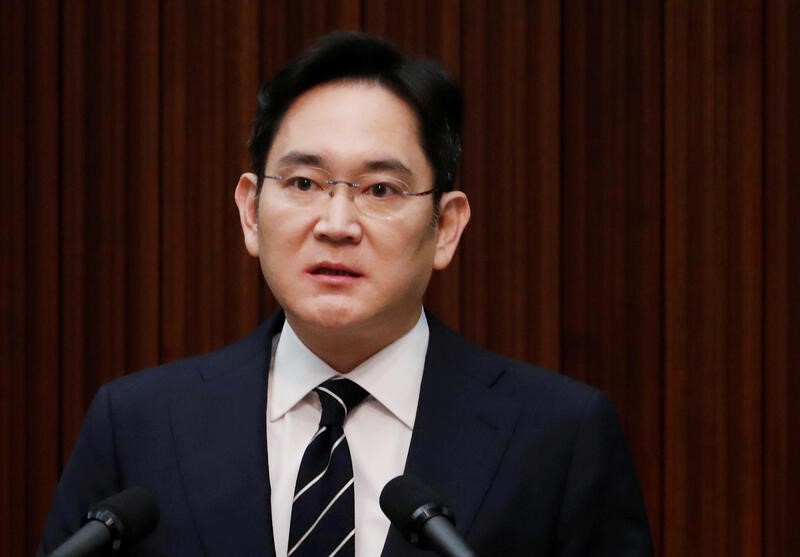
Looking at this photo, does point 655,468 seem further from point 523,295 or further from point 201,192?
point 201,192

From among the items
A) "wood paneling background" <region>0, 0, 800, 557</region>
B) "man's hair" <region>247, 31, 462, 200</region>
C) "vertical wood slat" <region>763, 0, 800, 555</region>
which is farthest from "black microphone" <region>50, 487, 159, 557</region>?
"vertical wood slat" <region>763, 0, 800, 555</region>

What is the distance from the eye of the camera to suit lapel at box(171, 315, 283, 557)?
1497 mm

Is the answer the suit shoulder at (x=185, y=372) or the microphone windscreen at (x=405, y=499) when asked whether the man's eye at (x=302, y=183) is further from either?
the microphone windscreen at (x=405, y=499)

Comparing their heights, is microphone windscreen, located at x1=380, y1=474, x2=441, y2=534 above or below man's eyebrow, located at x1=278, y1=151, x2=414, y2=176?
below

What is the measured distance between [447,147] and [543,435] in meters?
0.44

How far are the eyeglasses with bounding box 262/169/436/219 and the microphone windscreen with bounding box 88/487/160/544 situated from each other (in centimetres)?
50

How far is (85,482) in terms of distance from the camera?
5.13ft

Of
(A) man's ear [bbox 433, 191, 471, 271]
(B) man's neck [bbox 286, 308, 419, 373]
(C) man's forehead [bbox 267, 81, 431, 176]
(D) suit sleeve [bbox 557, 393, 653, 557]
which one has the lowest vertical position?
(D) suit sleeve [bbox 557, 393, 653, 557]

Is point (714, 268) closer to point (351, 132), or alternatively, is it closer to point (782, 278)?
point (782, 278)

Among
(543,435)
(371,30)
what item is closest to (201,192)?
(371,30)

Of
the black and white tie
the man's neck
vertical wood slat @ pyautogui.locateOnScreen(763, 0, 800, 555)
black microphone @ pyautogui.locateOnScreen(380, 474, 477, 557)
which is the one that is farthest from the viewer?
vertical wood slat @ pyautogui.locateOnScreen(763, 0, 800, 555)

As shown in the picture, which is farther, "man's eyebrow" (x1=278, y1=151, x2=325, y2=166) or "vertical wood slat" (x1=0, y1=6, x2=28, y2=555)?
"vertical wood slat" (x1=0, y1=6, x2=28, y2=555)

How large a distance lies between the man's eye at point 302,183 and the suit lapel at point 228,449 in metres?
0.26

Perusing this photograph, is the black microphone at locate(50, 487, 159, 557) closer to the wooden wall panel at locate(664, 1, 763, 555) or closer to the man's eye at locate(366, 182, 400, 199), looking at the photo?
the man's eye at locate(366, 182, 400, 199)
